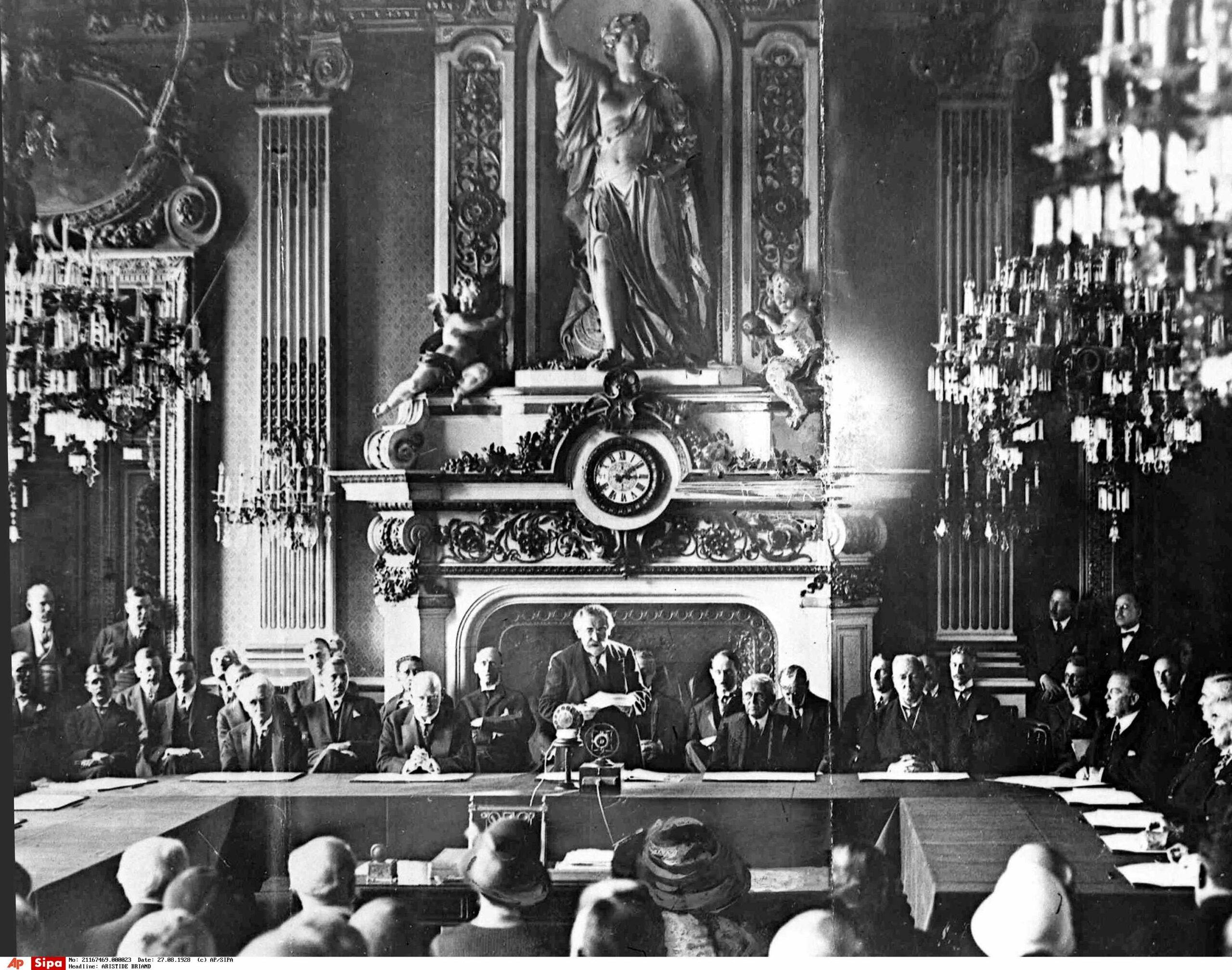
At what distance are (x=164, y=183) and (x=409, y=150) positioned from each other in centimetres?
107

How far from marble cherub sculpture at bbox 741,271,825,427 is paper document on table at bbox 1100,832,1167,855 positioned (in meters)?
2.05

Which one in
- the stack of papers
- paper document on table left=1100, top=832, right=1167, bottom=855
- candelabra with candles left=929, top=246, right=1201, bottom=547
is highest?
candelabra with candles left=929, top=246, right=1201, bottom=547

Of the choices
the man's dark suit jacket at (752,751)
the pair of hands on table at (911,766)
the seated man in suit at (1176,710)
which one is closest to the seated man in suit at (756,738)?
the man's dark suit jacket at (752,751)

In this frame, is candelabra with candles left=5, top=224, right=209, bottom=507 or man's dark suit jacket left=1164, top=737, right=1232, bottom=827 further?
candelabra with candles left=5, top=224, right=209, bottom=507

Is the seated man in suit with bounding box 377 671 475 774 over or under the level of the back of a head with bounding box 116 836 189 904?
over

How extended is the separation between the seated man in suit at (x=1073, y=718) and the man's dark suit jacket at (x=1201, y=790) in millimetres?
374

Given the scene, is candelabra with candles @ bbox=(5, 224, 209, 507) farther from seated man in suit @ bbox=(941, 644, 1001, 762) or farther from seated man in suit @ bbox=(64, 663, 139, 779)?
seated man in suit @ bbox=(941, 644, 1001, 762)

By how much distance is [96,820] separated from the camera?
5.77 metres

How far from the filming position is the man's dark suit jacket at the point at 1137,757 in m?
5.84

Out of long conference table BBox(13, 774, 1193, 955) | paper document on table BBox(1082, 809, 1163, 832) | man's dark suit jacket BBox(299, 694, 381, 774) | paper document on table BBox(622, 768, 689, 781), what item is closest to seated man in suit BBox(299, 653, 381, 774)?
man's dark suit jacket BBox(299, 694, 381, 774)

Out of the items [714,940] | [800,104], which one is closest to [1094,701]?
[714,940]

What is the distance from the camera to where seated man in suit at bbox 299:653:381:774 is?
609 cm

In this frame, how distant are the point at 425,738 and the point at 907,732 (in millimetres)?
2040

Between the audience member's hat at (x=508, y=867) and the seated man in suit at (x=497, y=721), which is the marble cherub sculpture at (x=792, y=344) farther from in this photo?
the audience member's hat at (x=508, y=867)
